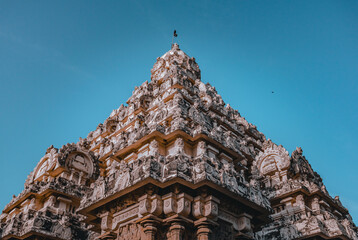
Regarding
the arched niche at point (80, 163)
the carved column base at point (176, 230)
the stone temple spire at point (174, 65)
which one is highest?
the stone temple spire at point (174, 65)

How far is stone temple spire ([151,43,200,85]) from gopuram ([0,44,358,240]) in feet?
1.17

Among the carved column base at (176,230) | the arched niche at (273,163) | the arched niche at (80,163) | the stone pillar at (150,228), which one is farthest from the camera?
the arched niche at (80,163)

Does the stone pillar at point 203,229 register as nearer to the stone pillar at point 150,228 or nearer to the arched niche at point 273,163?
the stone pillar at point 150,228

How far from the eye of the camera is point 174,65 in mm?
27734

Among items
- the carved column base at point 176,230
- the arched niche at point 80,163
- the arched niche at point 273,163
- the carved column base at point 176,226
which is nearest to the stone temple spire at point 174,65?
the arched niche at point 80,163

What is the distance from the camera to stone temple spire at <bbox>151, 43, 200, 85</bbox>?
27895 mm

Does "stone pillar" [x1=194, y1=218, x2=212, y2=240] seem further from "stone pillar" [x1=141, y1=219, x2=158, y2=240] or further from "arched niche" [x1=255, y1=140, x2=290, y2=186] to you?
"arched niche" [x1=255, y1=140, x2=290, y2=186]

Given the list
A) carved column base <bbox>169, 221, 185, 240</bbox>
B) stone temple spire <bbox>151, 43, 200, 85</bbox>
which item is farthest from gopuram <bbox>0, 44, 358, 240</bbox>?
stone temple spire <bbox>151, 43, 200, 85</bbox>

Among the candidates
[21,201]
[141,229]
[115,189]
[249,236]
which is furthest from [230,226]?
[21,201]

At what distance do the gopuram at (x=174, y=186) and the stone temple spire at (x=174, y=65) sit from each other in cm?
36

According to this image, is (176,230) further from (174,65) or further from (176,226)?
(174,65)

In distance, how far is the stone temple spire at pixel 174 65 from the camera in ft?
91.5

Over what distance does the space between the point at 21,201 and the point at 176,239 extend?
14367 millimetres

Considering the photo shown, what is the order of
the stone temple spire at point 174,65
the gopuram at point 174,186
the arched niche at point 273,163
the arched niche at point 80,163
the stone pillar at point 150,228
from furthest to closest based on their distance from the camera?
the stone temple spire at point 174,65 < the arched niche at point 80,163 < the arched niche at point 273,163 < the gopuram at point 174,186 < the stone pillar at point 150,228
